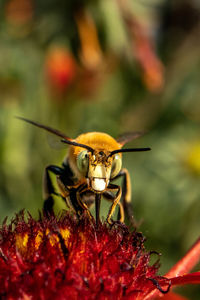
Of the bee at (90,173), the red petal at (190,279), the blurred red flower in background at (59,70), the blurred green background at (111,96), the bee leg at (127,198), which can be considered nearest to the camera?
the red petal at (190,279)

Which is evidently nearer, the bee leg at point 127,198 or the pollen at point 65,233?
the pollen at point 65,233

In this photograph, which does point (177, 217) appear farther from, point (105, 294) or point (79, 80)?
point (105, 294)

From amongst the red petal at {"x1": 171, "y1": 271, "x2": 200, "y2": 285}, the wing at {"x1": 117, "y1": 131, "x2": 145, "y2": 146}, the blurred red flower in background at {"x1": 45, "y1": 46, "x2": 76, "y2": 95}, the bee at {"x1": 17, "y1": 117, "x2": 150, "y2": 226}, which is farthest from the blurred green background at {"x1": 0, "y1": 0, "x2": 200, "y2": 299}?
the red petal at {"x1": 171, "y1": 271, "x2": 200, "y2": 285}

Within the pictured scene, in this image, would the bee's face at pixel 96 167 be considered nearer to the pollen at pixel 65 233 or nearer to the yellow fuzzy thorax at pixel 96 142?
the yellow fuzzy thorax at pixel 96 142

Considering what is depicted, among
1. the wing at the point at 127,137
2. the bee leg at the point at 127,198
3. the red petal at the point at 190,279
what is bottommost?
the red petal at the point at 190,279

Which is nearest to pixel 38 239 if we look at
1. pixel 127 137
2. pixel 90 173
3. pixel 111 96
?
pixel 90 173

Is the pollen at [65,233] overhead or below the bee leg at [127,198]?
below

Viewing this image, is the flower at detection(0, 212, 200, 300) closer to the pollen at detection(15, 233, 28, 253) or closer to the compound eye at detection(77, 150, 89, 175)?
the pollen at detection(15, 233, 28, 253)

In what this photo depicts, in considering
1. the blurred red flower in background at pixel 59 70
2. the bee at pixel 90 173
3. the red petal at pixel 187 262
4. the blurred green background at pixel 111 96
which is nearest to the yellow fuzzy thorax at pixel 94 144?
the bee at pixel 90 173
